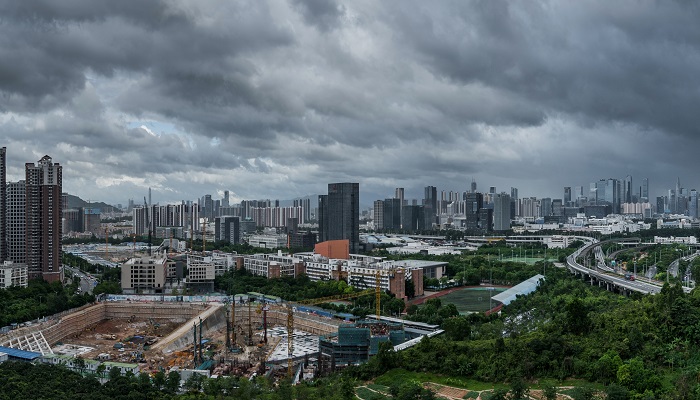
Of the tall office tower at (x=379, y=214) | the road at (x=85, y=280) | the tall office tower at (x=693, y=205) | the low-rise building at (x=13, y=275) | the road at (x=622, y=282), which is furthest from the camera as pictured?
the tall office tower at (x=693, y=205)

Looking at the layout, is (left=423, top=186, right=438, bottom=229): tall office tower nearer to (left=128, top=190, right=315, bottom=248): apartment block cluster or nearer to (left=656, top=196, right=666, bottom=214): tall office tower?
(left=128, top=190, right=315, bottom=248): apartment block cluster

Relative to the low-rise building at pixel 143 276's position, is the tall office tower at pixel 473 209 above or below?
above

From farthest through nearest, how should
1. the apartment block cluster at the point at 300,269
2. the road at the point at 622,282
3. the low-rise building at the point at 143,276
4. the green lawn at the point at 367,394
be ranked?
the low-rise building at the point at 143,276
the apartment block cluster at the point at 300,269
the road at the point at 622,282
the green lawn at the point at 367,394

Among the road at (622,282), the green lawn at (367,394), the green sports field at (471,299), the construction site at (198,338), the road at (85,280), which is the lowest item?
the construction site at (198,338)

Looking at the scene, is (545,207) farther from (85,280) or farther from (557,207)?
(85,280)

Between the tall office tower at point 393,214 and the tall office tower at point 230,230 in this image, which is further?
the tall office tower at point 393,214

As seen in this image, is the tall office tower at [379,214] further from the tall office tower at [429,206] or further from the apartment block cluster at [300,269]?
the apartment block cluster at [300,269]

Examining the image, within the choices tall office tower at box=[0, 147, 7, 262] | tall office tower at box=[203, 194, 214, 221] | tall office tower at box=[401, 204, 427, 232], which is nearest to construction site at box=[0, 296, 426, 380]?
tall office tower at box=[0, 147, 7, 262]

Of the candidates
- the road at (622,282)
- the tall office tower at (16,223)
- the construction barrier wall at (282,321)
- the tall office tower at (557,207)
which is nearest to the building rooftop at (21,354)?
the construction barrier wall at (282,321)
